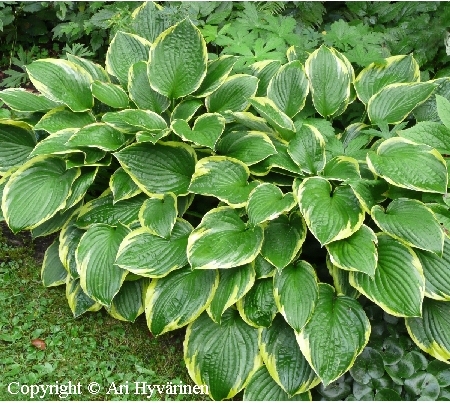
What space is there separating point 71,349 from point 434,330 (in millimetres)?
1588

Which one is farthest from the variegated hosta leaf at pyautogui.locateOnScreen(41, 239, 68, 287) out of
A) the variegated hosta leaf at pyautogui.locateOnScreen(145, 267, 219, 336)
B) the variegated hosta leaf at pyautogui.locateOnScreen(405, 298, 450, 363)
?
the variegated hosta leaf at pyautogui.locateOnScreen(405, 298, 450, 363)

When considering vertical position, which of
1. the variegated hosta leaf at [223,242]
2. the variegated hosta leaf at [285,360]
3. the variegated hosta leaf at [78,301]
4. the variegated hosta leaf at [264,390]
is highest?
the variegated hosta leaf at [223,242]

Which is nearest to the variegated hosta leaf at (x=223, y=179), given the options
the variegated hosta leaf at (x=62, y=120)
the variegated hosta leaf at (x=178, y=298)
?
the variegated hosta leaf at (x=178, y=298)

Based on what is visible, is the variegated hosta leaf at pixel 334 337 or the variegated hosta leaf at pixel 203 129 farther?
the variegated hosta leaf at pixel 203 129

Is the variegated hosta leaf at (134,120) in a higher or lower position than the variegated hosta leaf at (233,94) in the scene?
lower

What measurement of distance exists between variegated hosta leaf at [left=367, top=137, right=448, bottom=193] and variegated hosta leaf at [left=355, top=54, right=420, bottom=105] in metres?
0.58

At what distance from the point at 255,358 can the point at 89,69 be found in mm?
1684

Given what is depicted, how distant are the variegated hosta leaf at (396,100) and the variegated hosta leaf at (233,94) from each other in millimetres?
591

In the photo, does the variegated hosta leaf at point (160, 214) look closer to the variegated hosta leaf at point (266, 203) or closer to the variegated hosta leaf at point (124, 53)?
the variegated hosta leaf at point (266, 203)

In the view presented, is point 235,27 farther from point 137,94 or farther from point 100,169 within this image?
point 100,169

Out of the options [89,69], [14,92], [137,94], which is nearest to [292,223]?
[137,94]

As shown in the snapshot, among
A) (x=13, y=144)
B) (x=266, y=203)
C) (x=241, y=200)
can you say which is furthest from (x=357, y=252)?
(x=13, y=144)

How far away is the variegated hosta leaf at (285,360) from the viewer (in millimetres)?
2264

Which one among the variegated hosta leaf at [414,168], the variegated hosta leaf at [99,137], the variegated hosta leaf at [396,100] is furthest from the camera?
the variegated hosta leaf at [396,100]
